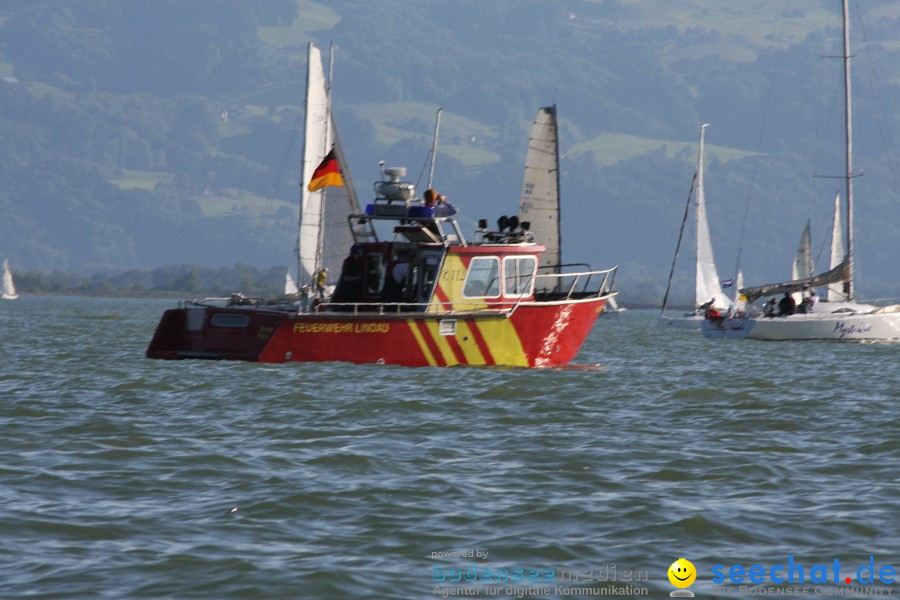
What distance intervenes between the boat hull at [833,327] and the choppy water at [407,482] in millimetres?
26990

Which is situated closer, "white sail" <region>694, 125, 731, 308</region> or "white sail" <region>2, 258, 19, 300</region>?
"white sail" <region>694, 125, 731, 308</region>

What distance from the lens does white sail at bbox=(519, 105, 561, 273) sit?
54.1 m

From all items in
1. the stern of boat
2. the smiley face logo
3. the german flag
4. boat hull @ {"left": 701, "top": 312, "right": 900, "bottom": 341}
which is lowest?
the smiley face logo

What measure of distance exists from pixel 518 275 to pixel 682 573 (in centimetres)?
1905

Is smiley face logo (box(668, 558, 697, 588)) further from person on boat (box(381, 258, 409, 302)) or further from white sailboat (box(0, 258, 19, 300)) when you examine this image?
white sailboat (box(0, 258, 19, 300))

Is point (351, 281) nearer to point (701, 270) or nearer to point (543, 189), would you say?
point (543, 189)

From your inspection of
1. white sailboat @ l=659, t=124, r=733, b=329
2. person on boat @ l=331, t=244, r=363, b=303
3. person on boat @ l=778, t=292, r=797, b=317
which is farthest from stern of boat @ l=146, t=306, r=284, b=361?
white sailboat @ l=659, t=124, r=733, b=329

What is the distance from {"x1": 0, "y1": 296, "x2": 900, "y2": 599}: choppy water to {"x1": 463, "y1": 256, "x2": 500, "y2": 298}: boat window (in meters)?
3.34

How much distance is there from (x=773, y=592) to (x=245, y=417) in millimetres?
11042

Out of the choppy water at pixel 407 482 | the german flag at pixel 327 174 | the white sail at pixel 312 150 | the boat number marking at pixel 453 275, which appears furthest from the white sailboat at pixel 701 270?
the choppy water at pixel 407 482

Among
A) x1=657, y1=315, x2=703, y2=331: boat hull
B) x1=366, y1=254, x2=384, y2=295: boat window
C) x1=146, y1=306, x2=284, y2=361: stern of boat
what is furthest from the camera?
x1=657, y1=315, x2=703, y2=331: boat hull

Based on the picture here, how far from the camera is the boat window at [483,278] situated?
30.3m

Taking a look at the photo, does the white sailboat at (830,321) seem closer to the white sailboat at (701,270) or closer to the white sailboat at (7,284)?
the white sailboat at (701,270)

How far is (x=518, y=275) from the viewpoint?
31.2m
